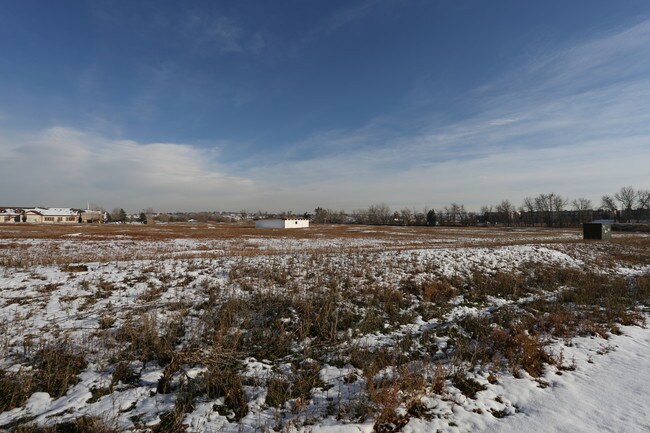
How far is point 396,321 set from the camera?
9.54 meters

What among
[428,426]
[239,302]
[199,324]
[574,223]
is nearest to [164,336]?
[199,324]

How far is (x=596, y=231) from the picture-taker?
1409 inches

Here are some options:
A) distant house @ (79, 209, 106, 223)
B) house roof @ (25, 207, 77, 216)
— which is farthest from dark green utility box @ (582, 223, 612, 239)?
house roof @ (25, 207, 77, 216)

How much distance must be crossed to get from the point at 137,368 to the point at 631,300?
691 inches

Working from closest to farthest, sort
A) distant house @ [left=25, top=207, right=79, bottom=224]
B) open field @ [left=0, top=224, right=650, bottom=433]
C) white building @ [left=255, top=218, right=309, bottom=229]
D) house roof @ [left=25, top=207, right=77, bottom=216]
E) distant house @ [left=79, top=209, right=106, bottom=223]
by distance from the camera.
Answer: open field @ [left=0, top=224, right=650, bottom=433] < white building @ [left=255, top=218, right=309, bottom=229] < distant house @ [left=25, top=207, right=79, bottom=224] < house roof @ [left=25, top=207, right=77, bottom=216] < distant house @ [left=79, top=209, right=106, bottom=223]

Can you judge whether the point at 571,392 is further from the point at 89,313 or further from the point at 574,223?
the point at 574,223

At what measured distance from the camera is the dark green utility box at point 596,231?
35438mm

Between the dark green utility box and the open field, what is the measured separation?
89.3 feet

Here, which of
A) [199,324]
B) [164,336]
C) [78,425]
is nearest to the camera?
[78,425]

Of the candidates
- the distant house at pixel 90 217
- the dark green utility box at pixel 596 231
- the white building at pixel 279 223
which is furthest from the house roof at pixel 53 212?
the dark green utility box at pixel 596 231

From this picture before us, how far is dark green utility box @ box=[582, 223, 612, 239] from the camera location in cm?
3544

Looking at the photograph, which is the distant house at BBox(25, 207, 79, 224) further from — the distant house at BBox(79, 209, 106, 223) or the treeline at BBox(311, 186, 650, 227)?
the treeline at BBox(311, 186, 650, 227)

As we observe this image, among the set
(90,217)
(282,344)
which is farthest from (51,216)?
(282,344)

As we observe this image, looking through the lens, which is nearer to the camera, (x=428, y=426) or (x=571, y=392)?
(x=428, y=426)
